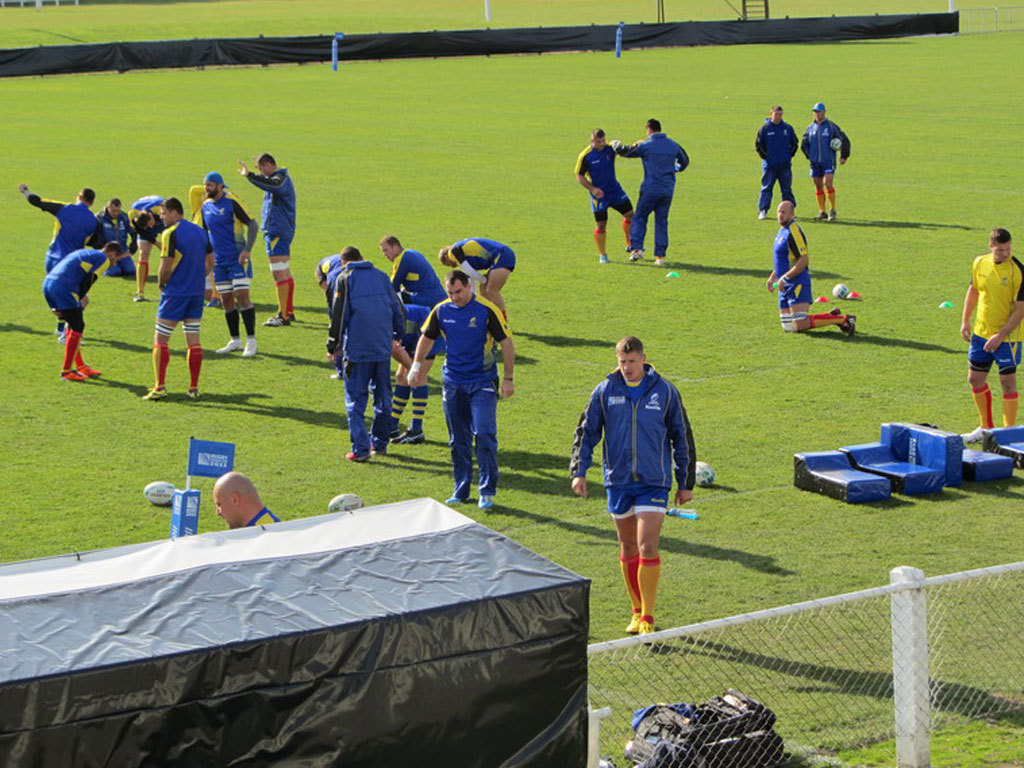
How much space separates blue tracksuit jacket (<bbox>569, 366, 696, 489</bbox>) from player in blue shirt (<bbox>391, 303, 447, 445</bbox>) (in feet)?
14.4

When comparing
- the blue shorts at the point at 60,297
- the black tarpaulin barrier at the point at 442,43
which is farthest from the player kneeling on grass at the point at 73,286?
the black tarpaulin barrier at the point at 442,43

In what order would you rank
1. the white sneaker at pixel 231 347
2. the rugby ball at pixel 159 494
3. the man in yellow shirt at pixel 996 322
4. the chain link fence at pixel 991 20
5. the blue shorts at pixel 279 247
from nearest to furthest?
the rugby ball at pixel 159 494
the man in yellow shirt at pixel 996 322
the white sneaker at pixel 231 347
the blue shorts at pixel 279 247
the chain link fence at pixel 991 20

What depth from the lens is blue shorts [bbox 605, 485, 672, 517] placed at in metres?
10.4

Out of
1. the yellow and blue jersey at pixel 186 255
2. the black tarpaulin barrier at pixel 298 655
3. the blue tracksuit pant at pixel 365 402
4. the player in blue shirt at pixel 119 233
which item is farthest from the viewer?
the player in blue shirt at pixel 119 233

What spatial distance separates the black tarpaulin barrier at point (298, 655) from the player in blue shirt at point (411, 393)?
7436mm

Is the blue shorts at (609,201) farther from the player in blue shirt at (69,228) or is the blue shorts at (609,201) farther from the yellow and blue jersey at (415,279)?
the yellow and blue jersey at (415,279)

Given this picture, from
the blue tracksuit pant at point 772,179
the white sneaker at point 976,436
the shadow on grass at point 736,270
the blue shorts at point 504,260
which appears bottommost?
the white sneaker at point 976,436

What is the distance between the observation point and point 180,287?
1677cm

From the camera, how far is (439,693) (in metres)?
6.79

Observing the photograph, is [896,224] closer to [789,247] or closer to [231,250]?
[789,247]

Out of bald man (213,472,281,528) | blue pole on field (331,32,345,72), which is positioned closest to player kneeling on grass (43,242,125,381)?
bald man (213,472,281,528)

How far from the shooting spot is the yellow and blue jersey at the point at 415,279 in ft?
52.7

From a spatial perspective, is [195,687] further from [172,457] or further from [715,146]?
[715,146]

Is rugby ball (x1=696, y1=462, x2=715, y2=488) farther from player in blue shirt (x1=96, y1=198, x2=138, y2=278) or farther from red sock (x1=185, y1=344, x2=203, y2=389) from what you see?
player in blue shirt (x1=96, y1=198, x2=138, y2=278)
